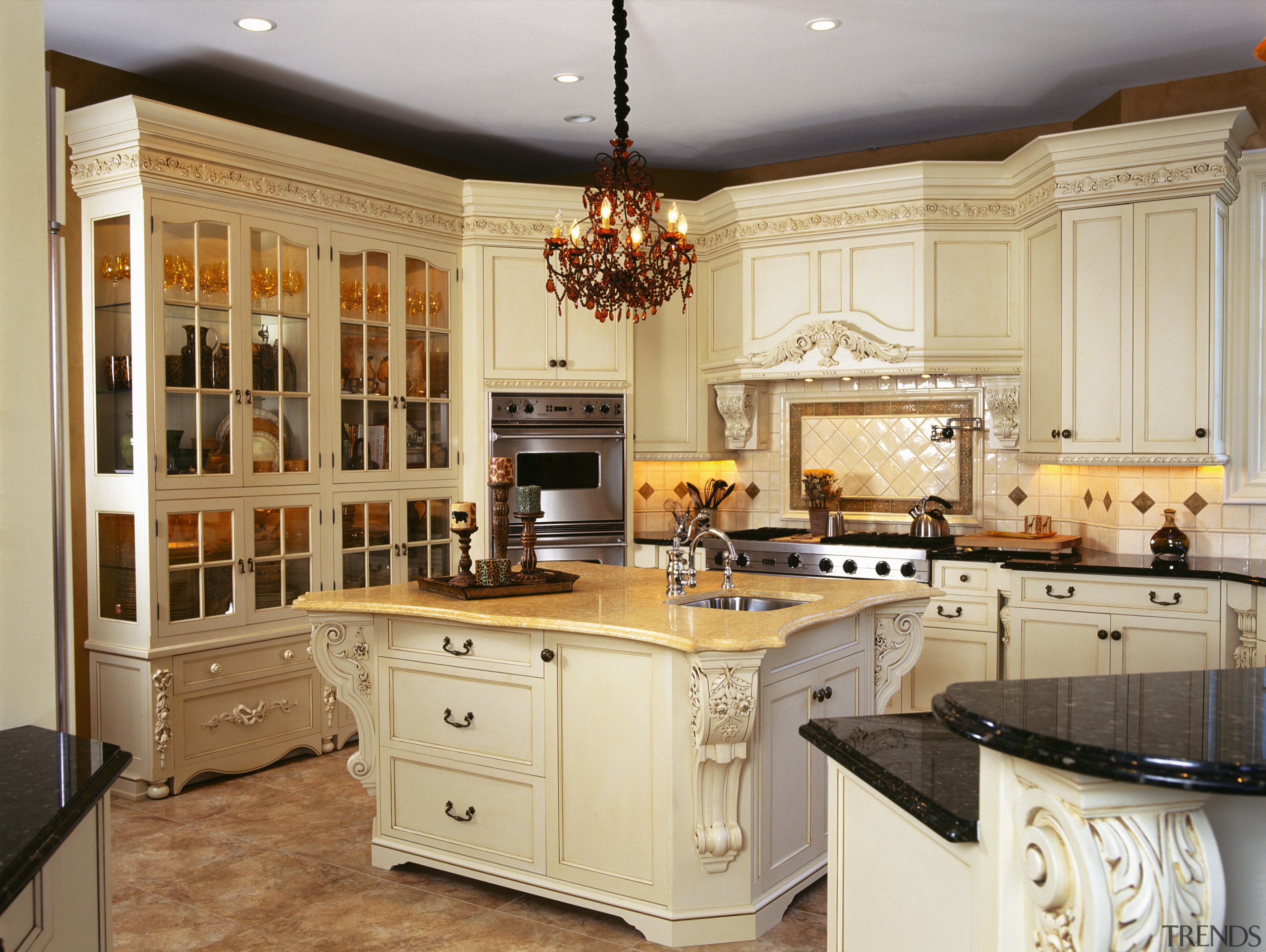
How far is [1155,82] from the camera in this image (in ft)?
14.6

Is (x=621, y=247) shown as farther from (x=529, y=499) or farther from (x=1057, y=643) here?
(x=1057, y=643)

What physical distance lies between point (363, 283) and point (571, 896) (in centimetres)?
304

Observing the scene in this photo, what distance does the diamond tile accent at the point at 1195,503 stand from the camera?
4.45 m

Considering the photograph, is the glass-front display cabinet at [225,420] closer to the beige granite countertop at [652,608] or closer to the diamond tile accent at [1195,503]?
the beige granite countertop at [652,608]

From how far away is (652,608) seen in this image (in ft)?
9.95

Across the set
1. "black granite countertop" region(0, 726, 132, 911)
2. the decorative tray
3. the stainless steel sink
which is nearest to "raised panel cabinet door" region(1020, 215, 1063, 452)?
the stainless steel sink

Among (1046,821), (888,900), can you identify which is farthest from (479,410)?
(1046,821)

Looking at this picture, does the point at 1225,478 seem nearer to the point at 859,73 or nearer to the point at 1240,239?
the point at 1240,239

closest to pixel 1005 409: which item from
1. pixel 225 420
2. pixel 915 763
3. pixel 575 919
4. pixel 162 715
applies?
pixel 575 919

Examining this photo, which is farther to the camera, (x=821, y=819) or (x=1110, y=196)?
(x=1110, y=196)

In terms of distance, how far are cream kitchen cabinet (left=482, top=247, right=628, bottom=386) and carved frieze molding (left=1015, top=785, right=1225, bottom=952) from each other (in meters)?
4.37

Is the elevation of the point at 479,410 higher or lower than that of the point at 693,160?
lower

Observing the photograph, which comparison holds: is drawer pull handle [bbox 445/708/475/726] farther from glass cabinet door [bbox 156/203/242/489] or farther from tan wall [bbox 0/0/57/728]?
glass cabinet door [bbox 156/203/242/489]

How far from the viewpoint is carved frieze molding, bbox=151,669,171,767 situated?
3.94m
